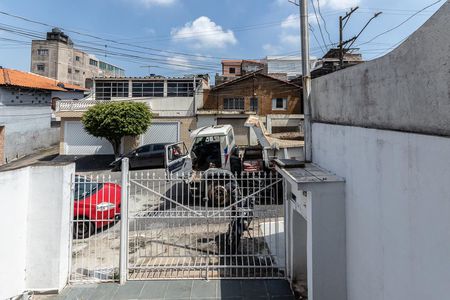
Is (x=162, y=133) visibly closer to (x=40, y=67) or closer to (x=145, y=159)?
(x=145, y=159)

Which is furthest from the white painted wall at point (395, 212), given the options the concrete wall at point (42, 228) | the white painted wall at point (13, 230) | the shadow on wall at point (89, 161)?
the shadow on wall at point (89, 161)

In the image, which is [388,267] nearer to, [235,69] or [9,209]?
[9,209]

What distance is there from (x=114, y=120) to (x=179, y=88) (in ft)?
28.5

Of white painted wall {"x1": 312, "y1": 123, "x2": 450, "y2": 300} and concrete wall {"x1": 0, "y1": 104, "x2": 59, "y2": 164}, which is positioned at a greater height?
concrete wall {"x1": 0, "y1": 104, "x2": 59, "y2": 164}

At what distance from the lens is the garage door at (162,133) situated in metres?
24.3

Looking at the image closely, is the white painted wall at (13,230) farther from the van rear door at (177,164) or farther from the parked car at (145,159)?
the parked car at (145,159)

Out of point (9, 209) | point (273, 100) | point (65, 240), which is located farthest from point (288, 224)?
point (273, 100)

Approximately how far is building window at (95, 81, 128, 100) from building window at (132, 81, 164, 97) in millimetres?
828

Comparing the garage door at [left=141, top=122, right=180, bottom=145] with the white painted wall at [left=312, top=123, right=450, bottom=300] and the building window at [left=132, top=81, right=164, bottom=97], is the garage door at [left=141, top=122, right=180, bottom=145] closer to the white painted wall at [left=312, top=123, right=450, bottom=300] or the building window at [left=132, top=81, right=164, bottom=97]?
the building window at [left=132, top=81, right=164, bottom=97]

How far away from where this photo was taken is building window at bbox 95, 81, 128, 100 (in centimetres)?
2759

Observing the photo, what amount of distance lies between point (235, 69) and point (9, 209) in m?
51.1

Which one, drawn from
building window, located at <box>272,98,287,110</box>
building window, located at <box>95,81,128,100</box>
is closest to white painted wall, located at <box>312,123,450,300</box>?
building window, located at <box>272,98,287,110</box>

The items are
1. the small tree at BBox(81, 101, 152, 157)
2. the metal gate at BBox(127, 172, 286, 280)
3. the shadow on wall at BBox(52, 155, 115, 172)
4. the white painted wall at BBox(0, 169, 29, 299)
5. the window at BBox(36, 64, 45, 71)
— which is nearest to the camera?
the white painted wall at BBox(0, 169, 29, 299)

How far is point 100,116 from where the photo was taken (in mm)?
20219
